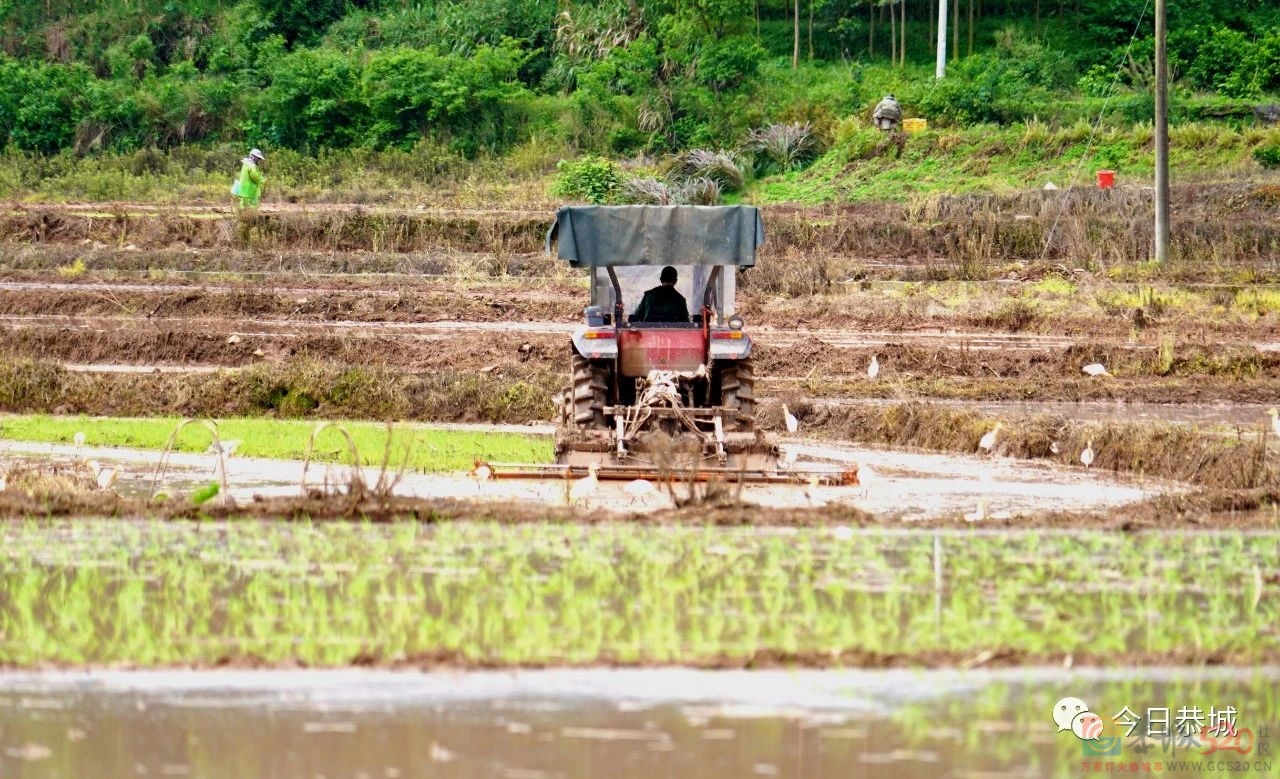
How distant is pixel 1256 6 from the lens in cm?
4006

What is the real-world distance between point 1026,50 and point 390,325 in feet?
67.5

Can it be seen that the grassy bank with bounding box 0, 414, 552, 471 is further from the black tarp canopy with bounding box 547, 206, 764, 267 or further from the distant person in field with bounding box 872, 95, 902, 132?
the distant person in field with bounding box 872, 95, 902, 132

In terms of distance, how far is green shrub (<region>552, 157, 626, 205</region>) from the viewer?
31.6 meters

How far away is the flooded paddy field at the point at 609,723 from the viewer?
656cm

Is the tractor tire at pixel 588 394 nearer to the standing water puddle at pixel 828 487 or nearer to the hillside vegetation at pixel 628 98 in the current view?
the standing water puddle at pixel 828 487

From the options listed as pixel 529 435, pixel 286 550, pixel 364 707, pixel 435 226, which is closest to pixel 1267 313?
pixel 529 435

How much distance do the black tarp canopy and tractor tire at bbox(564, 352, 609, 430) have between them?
864 mm

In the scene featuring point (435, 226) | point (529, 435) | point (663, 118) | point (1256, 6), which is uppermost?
point (1256, 6)

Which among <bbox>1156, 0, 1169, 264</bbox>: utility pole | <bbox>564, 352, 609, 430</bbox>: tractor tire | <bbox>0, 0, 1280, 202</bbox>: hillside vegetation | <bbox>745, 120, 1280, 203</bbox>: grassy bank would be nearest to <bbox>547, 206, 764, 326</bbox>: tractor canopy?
<bbox>564, 352, 609, 430</bbox>: tractor tire

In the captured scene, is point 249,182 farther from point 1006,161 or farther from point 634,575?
point 634,575

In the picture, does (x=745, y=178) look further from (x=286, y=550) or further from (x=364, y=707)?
(x=364, y=707)

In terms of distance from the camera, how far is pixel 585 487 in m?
11.9

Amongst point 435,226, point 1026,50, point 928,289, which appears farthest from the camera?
point 1026,50

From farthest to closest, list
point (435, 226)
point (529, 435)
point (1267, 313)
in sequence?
1. point (435, 226)
2. point (1267, 313)
3. point (529, 435)
